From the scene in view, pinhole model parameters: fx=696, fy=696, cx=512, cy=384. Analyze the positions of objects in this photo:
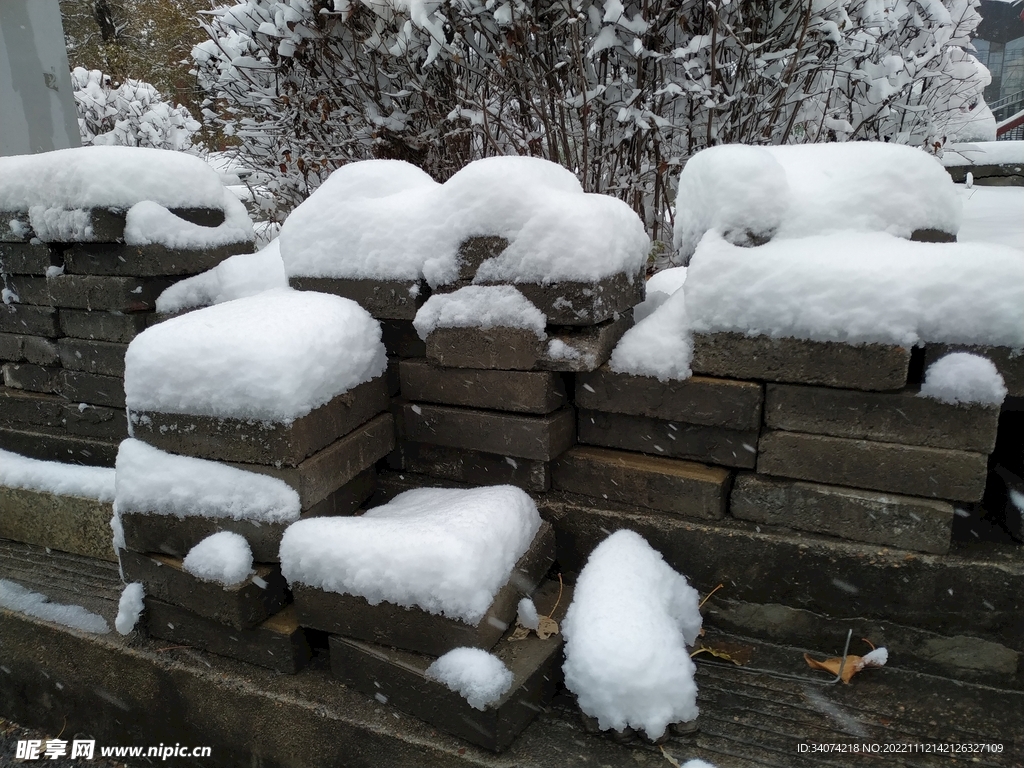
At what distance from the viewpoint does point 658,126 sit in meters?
3.70

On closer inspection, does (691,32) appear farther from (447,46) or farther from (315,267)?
(315,267)

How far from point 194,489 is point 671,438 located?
62.2 inches

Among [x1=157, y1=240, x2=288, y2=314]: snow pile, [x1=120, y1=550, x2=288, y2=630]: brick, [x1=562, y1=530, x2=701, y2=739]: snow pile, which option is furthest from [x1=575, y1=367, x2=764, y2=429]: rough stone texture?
[x1=157, y1=240, x2=288, y2=314]: snow pile

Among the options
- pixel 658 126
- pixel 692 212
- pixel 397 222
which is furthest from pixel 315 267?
pixel 658 126

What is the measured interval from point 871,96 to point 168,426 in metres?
4.16

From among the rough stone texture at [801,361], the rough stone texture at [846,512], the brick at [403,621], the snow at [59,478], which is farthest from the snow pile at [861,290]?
the snow at [59,478]

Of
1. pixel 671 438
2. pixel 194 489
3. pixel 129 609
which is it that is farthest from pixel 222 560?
pixel 671 438

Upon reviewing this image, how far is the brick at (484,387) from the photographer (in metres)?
2.36

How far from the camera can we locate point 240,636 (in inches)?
88.8

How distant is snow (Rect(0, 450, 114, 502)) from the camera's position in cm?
306

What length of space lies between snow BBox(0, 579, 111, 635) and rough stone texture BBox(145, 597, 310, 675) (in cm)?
32

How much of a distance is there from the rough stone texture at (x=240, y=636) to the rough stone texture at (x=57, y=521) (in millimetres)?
873

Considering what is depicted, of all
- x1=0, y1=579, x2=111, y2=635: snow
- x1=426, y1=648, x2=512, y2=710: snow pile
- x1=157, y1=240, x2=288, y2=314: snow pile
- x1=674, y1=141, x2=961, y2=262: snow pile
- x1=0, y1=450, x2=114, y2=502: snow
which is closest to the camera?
x1=426, y1=648, x2=512, y2=710: snow pile

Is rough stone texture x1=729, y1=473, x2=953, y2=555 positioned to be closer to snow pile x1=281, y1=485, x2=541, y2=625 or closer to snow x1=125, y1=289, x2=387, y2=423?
snow pile x1=281, y1=485, x2=541, y2=625
